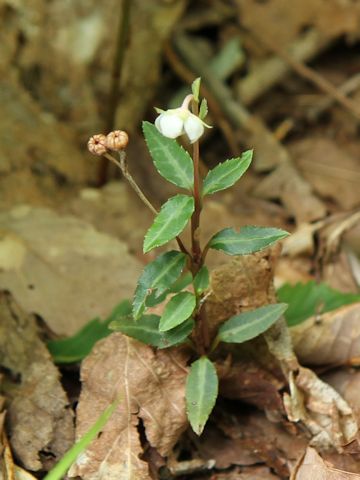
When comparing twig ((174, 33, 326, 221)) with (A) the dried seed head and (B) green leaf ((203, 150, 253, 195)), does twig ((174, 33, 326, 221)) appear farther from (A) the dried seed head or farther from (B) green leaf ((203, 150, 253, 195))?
(A) the dried seed head

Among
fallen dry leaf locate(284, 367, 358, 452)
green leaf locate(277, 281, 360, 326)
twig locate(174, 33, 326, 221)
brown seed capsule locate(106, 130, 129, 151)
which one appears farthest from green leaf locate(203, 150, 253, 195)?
twig locate(174, 33, 326, 221)

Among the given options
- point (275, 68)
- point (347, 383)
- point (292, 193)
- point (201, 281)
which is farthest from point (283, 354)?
point (275, 68)

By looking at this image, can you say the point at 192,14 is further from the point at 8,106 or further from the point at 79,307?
the point at 79,307

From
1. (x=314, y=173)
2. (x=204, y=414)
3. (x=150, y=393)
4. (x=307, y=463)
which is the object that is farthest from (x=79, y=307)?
(x=314, y=173)

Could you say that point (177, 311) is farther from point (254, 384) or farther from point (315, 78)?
point (315, 78)

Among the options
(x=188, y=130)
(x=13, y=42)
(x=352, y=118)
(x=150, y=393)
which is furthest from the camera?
(x=352, y=118)

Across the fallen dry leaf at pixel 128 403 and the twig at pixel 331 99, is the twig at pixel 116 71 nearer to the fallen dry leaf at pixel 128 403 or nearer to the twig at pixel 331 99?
the twig at pixel 331 99
